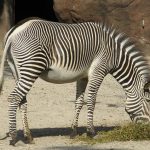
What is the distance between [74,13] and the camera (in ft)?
63.5

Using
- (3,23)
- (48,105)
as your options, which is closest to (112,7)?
(3,23)

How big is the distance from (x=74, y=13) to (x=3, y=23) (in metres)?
2.38

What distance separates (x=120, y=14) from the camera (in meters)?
18.6

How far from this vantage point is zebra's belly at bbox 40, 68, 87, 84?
29.9ft

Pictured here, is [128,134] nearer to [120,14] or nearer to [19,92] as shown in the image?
[19,92]

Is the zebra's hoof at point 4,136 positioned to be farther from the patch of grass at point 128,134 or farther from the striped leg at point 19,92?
the patch of grass at point 128,134

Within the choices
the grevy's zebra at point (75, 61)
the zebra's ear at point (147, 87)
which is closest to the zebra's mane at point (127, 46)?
the grevy's zebra at point (75, 61)

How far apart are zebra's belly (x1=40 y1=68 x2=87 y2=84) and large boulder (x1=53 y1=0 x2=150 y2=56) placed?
8639 mm

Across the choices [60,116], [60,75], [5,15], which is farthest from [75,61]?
[5,15]

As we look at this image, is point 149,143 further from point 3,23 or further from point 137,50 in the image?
point 3,23

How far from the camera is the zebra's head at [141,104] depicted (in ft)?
31.7

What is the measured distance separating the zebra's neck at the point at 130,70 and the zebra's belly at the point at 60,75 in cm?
67

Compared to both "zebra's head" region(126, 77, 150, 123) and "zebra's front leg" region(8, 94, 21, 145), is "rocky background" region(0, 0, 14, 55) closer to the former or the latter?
"zebra's head" region(126, 77, 150, 123)

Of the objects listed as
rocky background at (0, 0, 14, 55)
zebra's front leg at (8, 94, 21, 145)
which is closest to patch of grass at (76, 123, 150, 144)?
zebra's front leg at (8, 94, 21, 145)
